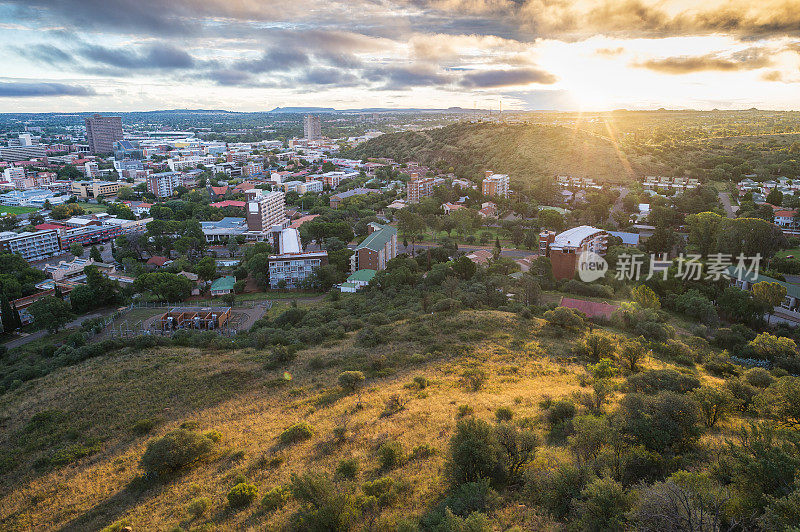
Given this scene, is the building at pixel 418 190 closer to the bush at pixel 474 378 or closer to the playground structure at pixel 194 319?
the playground structure at pixel 194 319

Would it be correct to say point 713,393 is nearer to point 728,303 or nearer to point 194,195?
point 728,303

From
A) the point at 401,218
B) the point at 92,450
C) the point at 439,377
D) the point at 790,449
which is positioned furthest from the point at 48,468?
the point at 401,218

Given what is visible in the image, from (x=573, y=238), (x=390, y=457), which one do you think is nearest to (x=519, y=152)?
(x=573, y=238)

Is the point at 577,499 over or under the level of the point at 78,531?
over

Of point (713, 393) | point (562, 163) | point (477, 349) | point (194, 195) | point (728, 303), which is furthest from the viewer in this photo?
point (562, 163)

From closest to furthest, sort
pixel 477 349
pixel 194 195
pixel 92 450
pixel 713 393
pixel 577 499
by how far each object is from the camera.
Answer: pixel 577 499 → pixel 713 393 → pixel 92 450 → pixel 477 349 → pixel 194 195

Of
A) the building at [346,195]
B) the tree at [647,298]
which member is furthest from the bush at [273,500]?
the building at [346,195]

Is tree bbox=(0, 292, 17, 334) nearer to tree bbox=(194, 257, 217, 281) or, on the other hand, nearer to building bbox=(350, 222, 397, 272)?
tree bbox=(194, 257, 217, 281)
